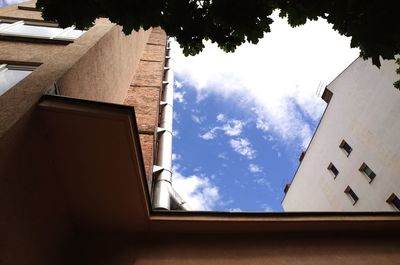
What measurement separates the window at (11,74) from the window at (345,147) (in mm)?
21004

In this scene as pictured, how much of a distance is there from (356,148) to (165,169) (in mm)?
15904

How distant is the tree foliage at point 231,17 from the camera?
2939 millimetres

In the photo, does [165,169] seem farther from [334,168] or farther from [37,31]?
[334,168]

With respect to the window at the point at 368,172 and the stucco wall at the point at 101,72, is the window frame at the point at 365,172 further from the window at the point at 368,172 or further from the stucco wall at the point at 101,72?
the stucco wall at the point at 101,72

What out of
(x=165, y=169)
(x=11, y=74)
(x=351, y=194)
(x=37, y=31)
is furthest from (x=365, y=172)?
(x=11, y=74)

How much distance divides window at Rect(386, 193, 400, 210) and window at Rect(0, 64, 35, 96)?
18.0 meters

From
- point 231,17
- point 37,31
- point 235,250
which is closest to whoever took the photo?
point 231,17

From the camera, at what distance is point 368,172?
65.7ft

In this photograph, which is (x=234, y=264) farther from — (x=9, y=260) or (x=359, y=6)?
(x=359, y=6)

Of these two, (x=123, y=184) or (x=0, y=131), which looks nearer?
(x=0, y=131)

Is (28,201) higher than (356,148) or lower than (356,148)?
higher

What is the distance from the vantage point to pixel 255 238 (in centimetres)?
498

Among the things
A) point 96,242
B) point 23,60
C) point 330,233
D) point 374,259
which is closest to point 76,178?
point 96,242

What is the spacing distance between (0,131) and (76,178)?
1.26 m
